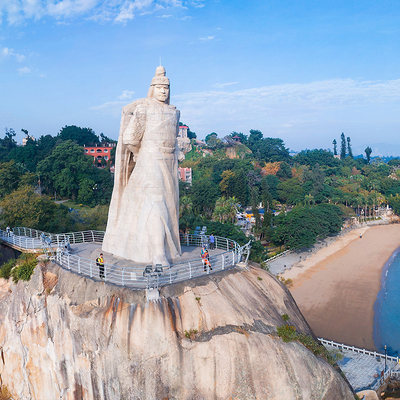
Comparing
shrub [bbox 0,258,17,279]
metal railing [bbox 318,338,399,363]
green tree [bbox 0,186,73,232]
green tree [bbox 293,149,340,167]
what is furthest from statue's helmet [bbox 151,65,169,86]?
green tree [bbox 293,149,340,167]

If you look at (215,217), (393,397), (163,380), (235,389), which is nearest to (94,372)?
(163,380)

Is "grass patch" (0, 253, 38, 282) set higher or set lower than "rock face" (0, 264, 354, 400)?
higher

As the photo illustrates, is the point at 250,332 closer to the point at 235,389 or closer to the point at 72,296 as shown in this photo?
the point at 235,389

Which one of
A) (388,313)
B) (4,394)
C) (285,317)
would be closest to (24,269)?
(4,394)

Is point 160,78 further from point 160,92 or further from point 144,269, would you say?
point 144,269

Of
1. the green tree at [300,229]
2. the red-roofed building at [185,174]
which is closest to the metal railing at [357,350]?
the green tree at [300,229]

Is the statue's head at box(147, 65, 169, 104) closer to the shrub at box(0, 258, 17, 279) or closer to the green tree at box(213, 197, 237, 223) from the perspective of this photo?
the shrub at box(0, 258, 17, 279)
